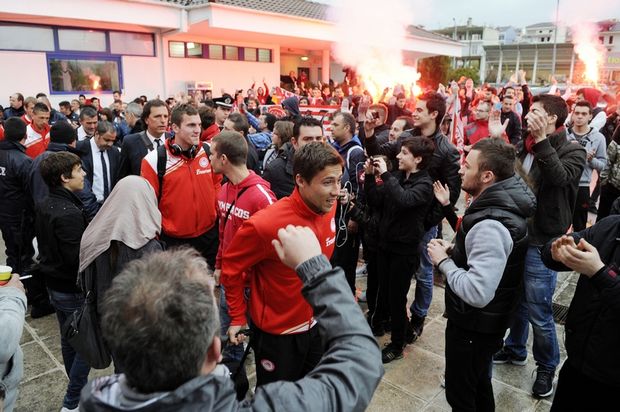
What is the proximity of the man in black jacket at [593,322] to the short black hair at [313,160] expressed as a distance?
1.32 metres

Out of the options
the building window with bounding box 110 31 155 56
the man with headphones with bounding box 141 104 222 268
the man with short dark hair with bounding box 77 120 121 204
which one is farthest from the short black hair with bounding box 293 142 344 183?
the building window with bounding box 110 31 155 56

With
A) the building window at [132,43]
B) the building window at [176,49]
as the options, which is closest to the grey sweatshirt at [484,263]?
the building window at [132,43]

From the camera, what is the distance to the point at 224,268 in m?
2.68

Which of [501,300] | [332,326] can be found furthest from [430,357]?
[332,326]

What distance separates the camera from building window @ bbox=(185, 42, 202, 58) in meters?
18.0

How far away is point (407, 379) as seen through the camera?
12.5ft

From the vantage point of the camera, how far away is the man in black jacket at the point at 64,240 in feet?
10.4

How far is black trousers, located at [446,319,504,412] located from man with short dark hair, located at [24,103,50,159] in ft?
20.8

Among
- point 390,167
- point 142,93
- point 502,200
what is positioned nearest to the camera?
point 502,200

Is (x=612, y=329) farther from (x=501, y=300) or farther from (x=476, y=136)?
(x=476, y=136)

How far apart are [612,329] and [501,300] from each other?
1.95 feet

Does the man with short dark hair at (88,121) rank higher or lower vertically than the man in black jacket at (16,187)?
higher

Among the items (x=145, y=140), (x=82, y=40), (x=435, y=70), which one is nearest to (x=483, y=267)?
(x=145, y=140)

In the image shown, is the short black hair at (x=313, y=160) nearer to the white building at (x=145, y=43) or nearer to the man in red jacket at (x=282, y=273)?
the man in red jacket at (x=282, y=273)
